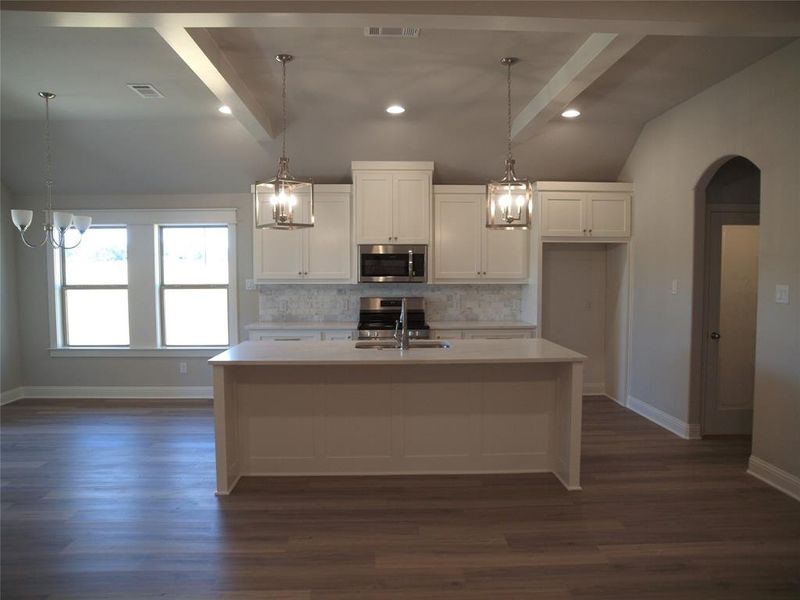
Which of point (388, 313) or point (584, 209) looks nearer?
point (584, 209)

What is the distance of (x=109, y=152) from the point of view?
196 inches

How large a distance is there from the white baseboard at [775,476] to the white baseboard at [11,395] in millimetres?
6965

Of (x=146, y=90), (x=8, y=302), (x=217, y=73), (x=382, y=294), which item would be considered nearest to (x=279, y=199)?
(x=217, y=73)

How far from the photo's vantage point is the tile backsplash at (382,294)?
5.61 meters

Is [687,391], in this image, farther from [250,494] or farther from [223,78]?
[223,78]

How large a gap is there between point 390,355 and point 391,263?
210 centimetres

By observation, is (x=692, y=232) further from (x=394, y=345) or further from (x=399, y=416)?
(x=399, y=416)

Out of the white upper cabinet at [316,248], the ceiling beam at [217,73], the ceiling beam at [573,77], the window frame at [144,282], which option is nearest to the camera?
the ceiling beam at [217,73]

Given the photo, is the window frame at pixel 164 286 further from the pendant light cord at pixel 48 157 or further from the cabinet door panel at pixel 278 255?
the pendant light cord at pixel 48 157

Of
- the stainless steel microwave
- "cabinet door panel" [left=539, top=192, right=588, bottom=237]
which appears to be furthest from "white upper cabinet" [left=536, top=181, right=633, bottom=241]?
the stainless steel microwave

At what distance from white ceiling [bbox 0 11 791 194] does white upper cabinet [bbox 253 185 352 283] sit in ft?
1.33

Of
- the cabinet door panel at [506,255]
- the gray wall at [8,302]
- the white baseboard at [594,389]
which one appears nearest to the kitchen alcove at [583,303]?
the white baseboard at [594,389]

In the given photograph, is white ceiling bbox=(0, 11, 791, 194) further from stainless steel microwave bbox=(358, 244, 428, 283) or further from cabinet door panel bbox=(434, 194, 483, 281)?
stainless steel microwave bbox=(358, 244, 428, 283)

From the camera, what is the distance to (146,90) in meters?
3.86
